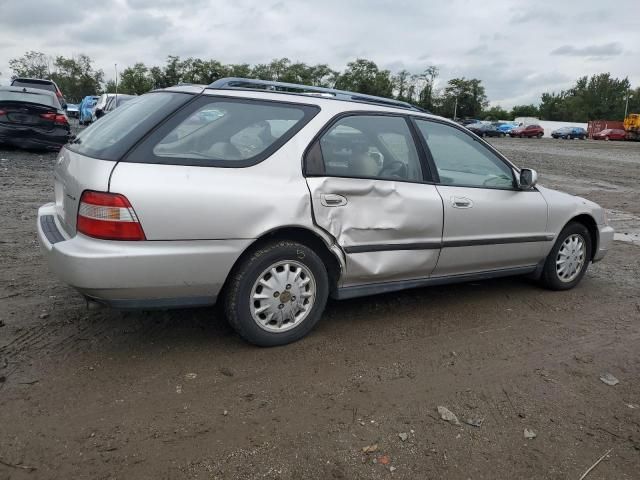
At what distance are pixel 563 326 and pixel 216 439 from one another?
2.95 meters

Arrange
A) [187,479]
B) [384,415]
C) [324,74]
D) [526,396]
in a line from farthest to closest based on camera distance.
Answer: [324,74] → [526,396] → [384,415] → [187,479]

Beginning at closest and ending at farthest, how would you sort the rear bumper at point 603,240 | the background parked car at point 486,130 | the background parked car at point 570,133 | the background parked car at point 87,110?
the rear bumper at point 603,240, the background parked car at point 87,110, the background parked car at point 486,130, the background parked car at point 570,133

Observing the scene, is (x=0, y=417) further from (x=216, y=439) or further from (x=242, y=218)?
(x=242, y=218)

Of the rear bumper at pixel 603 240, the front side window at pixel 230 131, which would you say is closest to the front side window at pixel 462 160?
the front side window at pixel 230 131

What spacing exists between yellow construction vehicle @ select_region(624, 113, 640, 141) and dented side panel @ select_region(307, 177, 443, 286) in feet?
197

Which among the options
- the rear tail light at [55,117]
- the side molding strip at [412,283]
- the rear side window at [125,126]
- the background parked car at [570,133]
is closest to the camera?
the rear side window at [125,126]

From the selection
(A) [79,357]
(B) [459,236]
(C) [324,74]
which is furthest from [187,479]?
(C) [324,74]

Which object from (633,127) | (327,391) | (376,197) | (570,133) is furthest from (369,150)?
(570,133)

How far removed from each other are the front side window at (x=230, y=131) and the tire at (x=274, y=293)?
2.07 feet

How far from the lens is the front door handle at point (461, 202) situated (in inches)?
167

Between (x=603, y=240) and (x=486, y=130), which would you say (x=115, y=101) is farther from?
Answer: (x=486, y=130)

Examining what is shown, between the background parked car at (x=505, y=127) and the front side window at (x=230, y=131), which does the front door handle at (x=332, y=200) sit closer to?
the front side window at (x=230, y=131)

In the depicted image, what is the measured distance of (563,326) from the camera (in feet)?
14.3

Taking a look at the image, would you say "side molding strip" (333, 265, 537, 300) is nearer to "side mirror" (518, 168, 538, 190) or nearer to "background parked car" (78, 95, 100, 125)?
"side mirror" (518, 168, 538, 190)
